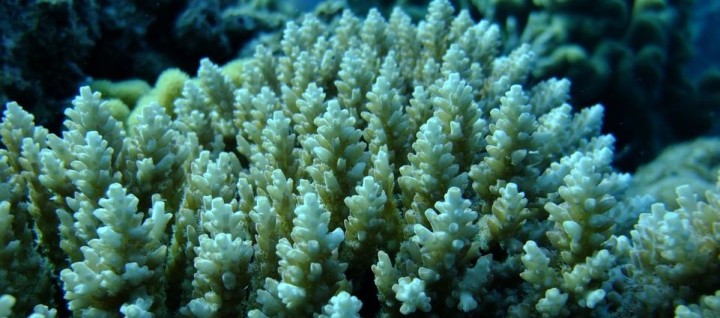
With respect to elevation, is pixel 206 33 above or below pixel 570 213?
above

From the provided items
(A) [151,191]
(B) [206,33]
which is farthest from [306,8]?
(A) [151,191]

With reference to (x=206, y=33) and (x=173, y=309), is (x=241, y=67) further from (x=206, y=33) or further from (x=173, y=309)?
(x=173, y=309)

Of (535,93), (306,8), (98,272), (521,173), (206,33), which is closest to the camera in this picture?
(98,272)

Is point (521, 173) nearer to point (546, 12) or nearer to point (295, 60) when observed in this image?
point (295, 60)

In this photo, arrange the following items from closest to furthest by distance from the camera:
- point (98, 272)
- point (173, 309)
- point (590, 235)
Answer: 1. point (98, 272)
2. point (590, 235)
3. point (173, 309)

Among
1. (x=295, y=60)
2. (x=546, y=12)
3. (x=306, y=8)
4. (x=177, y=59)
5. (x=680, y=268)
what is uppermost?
(x=306, y=8)

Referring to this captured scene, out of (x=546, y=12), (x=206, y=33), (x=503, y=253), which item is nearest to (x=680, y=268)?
(x=503, y=253)

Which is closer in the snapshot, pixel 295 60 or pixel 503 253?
pixel 503 253
